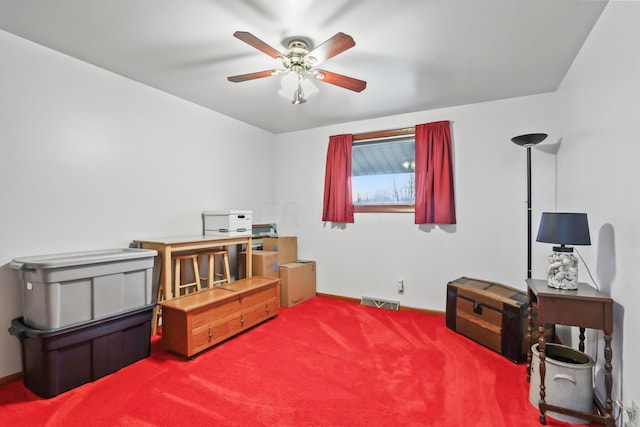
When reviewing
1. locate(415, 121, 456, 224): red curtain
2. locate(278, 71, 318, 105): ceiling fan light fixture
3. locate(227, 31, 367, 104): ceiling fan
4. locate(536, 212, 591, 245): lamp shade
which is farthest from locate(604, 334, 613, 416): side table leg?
locate(278, 71, 318, 105): ceiling fan light fixture

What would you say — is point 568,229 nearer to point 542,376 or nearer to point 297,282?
point 542,376

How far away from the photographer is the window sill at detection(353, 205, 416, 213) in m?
3.63

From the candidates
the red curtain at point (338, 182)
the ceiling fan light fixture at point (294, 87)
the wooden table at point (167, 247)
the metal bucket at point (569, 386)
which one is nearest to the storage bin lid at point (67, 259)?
the wooden table at point (167, 247)

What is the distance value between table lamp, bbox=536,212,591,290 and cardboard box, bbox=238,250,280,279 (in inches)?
107

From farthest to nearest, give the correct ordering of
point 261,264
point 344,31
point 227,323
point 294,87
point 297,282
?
point 297,282 → point 261,264 → point 227,323 → point 294,87 → point 344,31

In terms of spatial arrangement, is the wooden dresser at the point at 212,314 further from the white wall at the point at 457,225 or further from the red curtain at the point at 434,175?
the red curtain at the point at 434,175

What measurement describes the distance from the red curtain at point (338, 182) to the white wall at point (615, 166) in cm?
232

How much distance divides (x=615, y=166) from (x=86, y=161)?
3621mm

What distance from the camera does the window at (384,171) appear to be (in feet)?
12.1

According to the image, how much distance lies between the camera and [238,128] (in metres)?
3.92

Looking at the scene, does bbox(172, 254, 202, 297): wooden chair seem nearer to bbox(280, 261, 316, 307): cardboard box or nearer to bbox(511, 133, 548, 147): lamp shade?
bbox(280, 261, 316, 307): cardboard box

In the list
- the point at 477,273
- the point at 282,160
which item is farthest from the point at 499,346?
the point at 282,160

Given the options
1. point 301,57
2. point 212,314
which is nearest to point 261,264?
point 212,314

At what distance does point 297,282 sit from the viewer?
3.83 m
